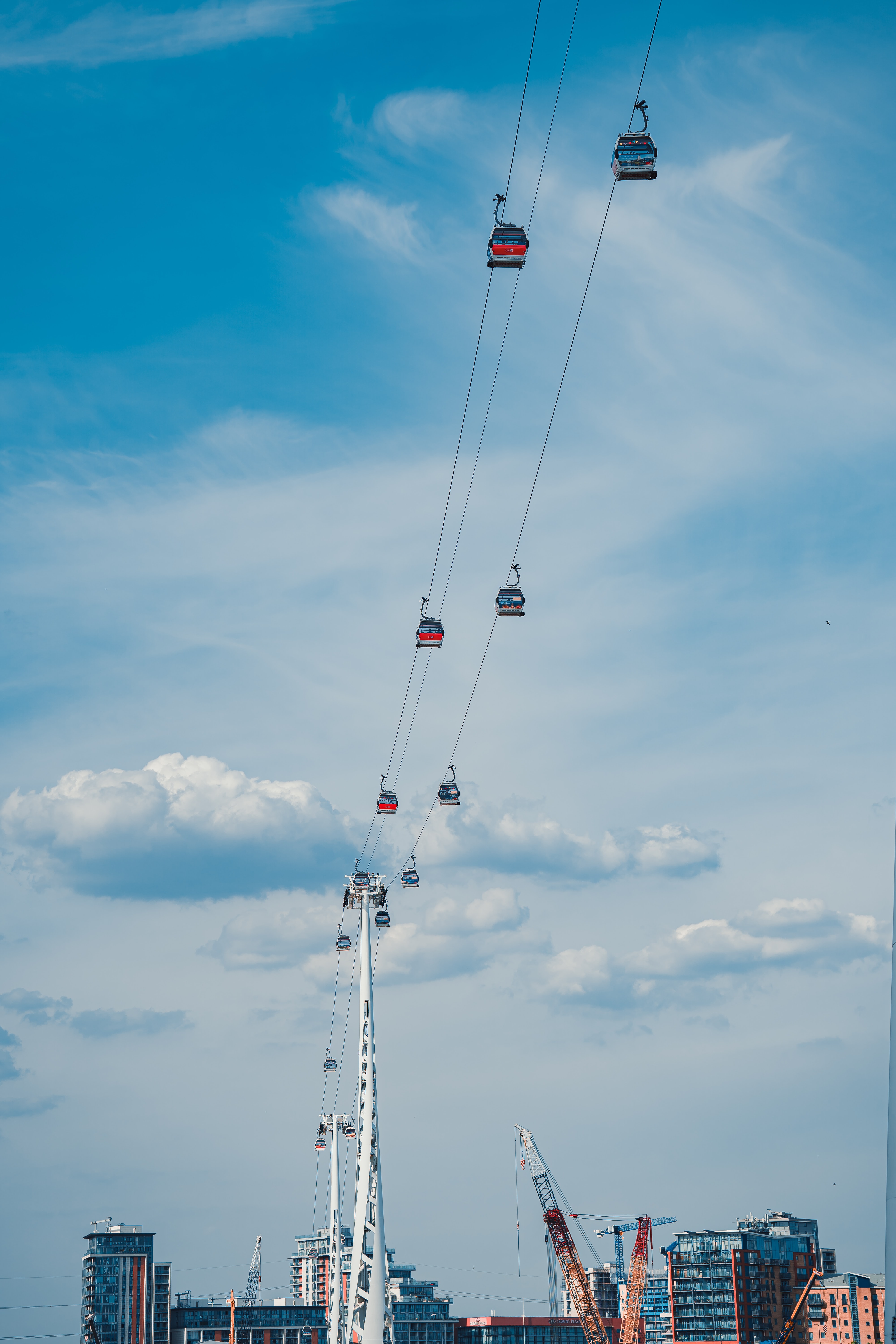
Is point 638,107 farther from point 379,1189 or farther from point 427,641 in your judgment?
point 379,1189

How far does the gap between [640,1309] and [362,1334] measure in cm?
17050

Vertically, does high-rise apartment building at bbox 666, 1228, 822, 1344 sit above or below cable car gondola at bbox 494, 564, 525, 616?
below

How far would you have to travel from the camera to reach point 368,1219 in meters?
47.9

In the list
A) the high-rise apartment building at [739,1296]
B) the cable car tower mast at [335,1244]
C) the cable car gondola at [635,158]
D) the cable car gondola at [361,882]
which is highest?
the cable car gondola at [635,158]

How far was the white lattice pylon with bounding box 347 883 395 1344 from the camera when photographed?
45719mm

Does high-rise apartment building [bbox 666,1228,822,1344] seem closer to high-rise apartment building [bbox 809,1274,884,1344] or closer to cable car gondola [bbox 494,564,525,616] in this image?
high-rise apartment building [bbox 809,1274,884,1344]

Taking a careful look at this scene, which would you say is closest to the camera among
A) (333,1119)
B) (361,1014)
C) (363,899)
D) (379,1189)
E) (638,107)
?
(638,107)

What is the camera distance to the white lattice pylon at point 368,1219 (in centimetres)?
4572

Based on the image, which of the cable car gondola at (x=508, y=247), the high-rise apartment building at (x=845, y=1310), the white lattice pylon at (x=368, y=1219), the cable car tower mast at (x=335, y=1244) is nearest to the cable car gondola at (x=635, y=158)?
the cable car gondola at (x=508, y=247)

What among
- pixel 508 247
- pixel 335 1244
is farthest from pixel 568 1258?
pixel 508 247

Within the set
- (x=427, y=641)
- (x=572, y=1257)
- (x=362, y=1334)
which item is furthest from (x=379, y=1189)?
(x=572, y=1257)

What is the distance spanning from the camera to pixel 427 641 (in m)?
40.2

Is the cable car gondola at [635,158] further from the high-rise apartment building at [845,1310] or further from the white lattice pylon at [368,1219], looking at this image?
the high-rise apartment building at [845,1310]

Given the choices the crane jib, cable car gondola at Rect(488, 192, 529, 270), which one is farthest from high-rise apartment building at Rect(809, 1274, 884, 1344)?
cable car gondola at Rect(488, 192, 529, 270)
